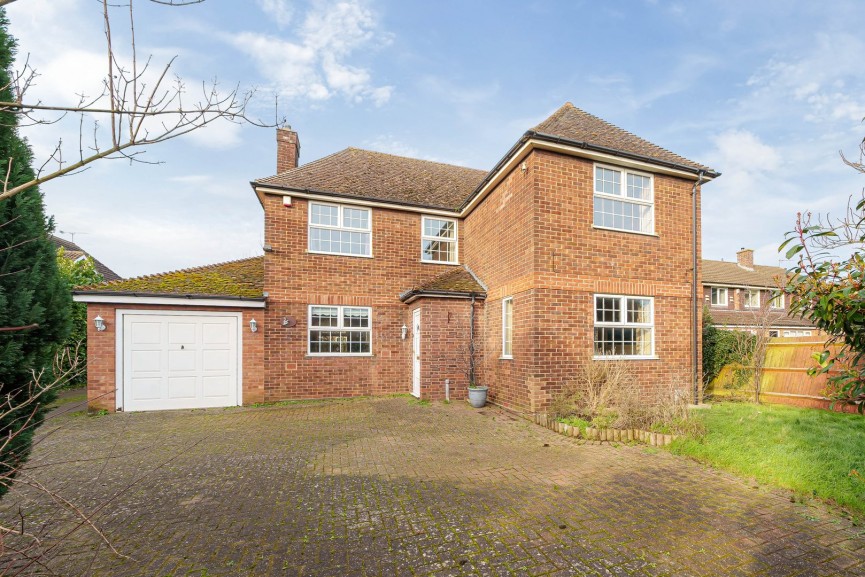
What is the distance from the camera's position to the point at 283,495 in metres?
4.53

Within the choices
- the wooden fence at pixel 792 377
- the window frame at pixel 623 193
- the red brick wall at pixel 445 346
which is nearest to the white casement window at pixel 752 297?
the wooden fence at pixel 792 377

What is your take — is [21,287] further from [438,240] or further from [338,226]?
[438,240]

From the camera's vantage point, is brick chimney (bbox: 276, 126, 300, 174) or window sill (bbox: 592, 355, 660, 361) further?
brick chimney (bbox: 276, 126, 300, 174)

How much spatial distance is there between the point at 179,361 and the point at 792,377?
14.9 metres

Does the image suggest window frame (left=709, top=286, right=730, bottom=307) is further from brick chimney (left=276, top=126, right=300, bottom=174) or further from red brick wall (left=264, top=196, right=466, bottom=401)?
brick chimney (left=276, top=126, right=300, bottom=174)

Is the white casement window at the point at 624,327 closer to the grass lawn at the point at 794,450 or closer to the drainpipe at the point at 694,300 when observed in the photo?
the drainpipe at the point at 694,300

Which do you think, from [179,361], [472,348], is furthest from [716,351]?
[179,361]

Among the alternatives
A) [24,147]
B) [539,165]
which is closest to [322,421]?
[24,147]

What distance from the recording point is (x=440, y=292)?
33.9 feet

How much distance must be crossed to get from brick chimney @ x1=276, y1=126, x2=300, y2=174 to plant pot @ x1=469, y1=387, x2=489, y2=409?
31.7 ft

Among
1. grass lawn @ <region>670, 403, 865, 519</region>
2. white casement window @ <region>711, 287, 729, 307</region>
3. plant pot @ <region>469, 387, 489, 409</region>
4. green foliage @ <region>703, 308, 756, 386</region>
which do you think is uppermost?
white casement window @ <region>711, 287, 729, 307</region>

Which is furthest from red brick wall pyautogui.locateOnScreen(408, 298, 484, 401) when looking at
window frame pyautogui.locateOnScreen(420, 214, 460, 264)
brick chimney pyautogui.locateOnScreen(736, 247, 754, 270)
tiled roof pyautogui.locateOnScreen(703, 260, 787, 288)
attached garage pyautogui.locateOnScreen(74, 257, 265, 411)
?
brick chimney pyautogui.locateOnScreen(736, 247, 754, 270)

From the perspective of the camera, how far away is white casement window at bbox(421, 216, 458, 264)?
40.5 feet

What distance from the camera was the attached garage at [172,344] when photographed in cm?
949
